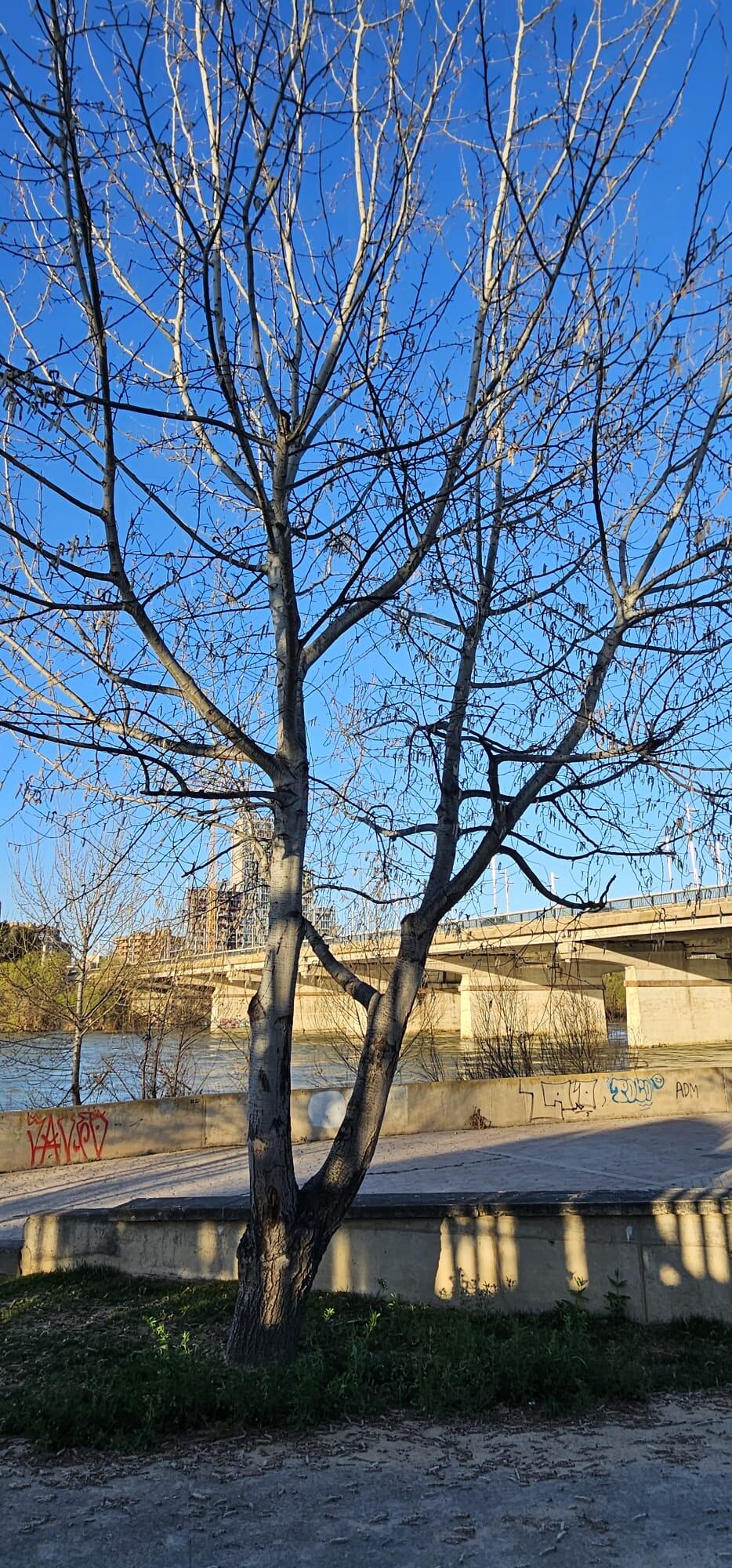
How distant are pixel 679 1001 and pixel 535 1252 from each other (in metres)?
44.4

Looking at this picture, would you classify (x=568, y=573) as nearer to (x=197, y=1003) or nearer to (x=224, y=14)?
(x=224, y=14)

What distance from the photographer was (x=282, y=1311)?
5543 millimetres

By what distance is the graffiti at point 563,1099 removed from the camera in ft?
62.4

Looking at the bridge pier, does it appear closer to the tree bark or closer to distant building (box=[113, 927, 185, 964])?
distant building (box=[113, 927, 185, 964])

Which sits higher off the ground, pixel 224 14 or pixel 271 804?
pixel 224 14

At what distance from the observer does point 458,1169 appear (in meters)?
13.9

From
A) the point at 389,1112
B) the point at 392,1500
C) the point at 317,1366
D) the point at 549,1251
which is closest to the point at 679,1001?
the point at 389,1112

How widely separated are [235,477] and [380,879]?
2.67 meters

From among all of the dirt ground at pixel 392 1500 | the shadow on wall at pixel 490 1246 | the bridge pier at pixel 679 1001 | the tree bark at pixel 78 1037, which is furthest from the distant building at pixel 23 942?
the bridge pier at pixel 679 1001

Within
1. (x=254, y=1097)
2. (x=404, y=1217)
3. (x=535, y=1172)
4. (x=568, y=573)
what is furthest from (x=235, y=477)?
(x=535, y=1172)

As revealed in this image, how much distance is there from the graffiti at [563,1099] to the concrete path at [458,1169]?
36.2 inches

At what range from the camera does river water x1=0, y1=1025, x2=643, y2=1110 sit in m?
20.8

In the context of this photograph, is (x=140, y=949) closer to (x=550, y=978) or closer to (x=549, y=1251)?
(x=549, y=1251)

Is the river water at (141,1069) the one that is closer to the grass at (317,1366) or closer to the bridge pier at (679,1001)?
Result: the grass at (317,1366)
